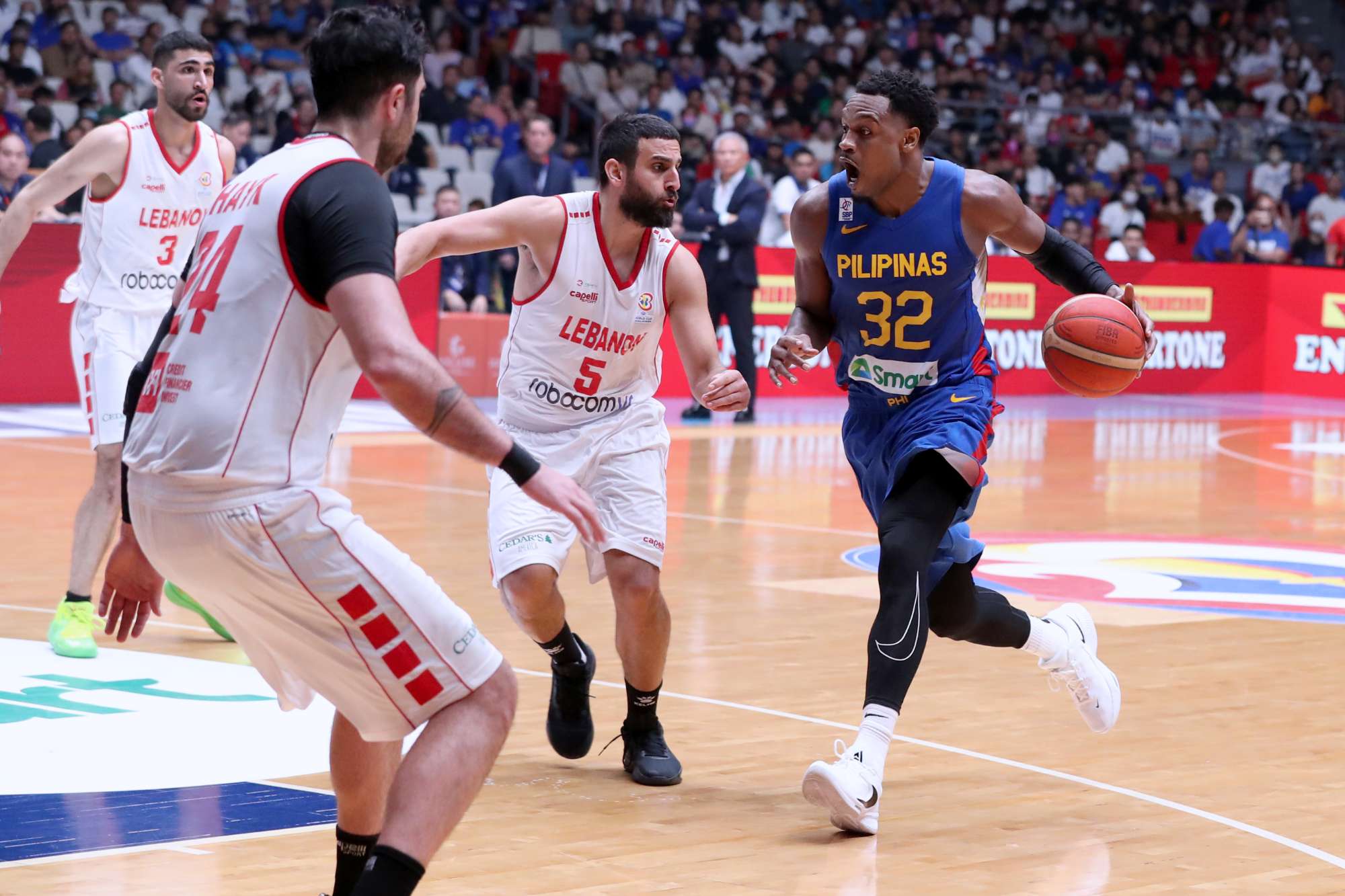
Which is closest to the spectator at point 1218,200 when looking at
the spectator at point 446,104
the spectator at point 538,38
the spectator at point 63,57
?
the spectator at point 538,38

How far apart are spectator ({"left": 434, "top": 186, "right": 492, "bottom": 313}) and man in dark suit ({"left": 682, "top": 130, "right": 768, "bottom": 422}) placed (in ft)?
7.17

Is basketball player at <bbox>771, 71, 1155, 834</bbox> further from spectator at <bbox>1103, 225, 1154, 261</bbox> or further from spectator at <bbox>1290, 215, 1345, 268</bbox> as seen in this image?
spectator at <bbox>1290, 215, 1345, 268</bbox>

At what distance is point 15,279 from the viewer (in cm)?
1484

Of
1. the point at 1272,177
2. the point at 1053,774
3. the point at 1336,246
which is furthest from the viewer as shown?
the point at 1272,177

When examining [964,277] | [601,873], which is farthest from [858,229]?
[601,873]

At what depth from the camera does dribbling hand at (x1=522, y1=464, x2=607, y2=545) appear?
3254 millimetres

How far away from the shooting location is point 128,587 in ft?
12.1

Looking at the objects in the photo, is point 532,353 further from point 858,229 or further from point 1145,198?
point 1145,198

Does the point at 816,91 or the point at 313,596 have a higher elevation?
the point at 816,91

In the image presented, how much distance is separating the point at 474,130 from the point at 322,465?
17056 mm

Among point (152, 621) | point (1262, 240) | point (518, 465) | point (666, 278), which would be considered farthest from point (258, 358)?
point (1262, 240)

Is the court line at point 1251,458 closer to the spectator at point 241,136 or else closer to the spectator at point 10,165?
the spectator at point 241,136

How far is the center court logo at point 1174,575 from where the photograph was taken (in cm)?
867

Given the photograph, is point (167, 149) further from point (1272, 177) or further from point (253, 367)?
point (1272, 177)
